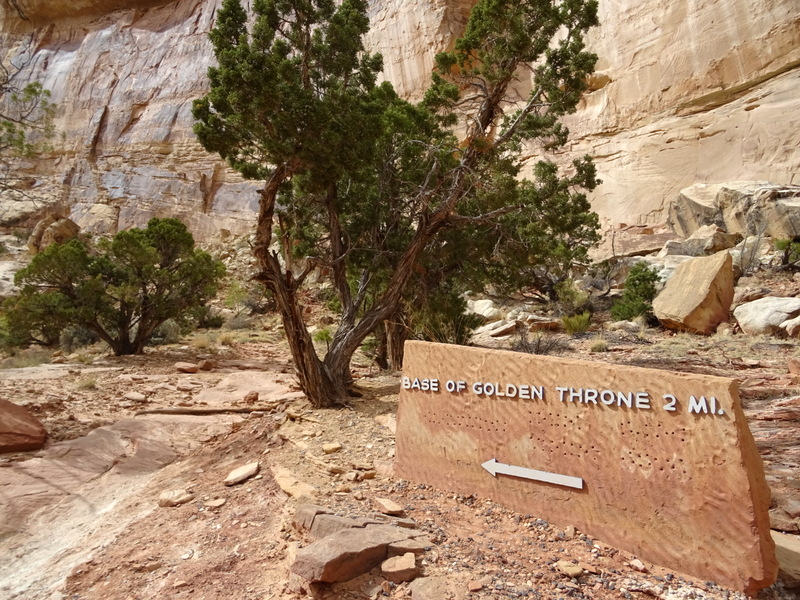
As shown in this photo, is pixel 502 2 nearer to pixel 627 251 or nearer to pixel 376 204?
pixel 376 204

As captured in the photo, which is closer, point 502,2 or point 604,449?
point 604,449

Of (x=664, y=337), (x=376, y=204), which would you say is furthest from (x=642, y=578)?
(x=664, y=337)

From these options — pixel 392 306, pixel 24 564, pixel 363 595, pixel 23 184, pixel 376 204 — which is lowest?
pixel 24 564

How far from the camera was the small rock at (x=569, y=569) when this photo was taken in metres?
2.55

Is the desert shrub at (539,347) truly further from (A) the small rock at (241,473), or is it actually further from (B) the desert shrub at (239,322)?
(B) the desert shrub at (239,322)

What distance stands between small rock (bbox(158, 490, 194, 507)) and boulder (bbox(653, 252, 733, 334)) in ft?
34.3

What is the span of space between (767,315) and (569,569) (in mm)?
9848

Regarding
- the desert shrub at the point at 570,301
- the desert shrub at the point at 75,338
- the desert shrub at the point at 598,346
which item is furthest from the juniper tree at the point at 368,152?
the desert shrub at the point at 75,338

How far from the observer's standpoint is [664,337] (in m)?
10.8

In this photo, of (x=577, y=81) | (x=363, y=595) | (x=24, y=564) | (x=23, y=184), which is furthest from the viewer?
(x=23, y=184)

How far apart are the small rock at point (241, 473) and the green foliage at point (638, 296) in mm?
11113

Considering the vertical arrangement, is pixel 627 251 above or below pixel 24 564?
above

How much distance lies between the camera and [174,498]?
4.00 m

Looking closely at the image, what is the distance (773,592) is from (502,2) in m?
7.52
